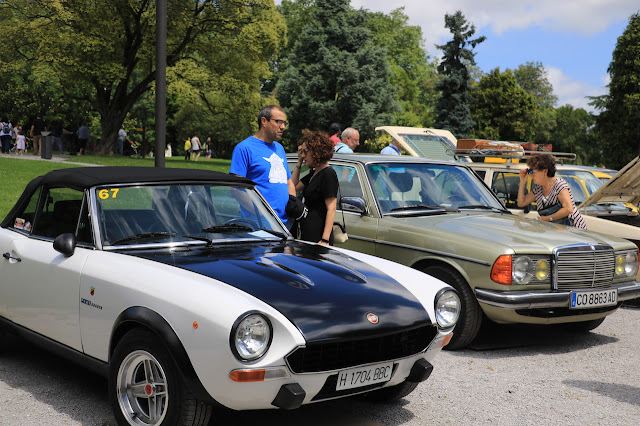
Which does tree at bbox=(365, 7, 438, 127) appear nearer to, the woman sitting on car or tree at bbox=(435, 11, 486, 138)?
tree at bbox=(435, 11, 486, 138)

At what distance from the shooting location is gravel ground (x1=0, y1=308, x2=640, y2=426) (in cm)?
452

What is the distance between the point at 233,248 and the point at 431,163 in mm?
3707

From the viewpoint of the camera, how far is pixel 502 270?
6.06 meters

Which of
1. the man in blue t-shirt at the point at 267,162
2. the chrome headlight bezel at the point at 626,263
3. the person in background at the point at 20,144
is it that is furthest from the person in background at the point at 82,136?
the chrome headlight bezel at the point at 626,263

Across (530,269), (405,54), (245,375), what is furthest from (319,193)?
(405,54)

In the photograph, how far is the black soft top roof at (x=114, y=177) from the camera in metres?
4.86

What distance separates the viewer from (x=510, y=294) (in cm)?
606

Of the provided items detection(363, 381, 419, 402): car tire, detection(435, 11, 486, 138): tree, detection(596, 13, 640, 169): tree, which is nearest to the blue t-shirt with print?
detection(363, 381, 419, 402): car tire

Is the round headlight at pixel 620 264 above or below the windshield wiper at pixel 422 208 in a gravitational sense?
below

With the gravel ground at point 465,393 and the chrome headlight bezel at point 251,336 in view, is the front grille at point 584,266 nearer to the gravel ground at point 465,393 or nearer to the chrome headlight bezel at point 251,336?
the gravel ground at point 465,393

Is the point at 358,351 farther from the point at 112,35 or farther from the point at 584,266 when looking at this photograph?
the point at 112,35

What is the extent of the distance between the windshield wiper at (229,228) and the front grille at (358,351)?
147cm

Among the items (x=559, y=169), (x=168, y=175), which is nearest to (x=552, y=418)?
(x=168, y=175)

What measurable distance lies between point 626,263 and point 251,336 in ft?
15.4
